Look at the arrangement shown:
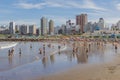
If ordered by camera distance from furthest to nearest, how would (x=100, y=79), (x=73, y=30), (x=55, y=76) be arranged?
(x=73, y=30)
(x=55, y=76)
(x=100, y=79)

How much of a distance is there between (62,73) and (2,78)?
13.8ft

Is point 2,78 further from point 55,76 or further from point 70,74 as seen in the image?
point 70,74

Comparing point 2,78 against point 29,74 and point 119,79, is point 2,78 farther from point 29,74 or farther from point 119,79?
point 119,79

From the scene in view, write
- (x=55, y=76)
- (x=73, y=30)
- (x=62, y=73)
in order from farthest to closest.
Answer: (x=73, y=30), (x=62, y=73), (x=55, y=76)

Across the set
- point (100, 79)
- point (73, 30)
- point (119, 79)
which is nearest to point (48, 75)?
point (100, 79)

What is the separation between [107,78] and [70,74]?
282 centimetres

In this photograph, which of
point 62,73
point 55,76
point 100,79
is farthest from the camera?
point 62,73

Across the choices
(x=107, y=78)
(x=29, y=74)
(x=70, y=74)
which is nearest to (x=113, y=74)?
(x=107, y=78)

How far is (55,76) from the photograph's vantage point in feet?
53.9

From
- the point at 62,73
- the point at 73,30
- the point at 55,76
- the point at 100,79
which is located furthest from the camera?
the point at 73,30

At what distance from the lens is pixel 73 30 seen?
19862cm

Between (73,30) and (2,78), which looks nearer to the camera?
(2,78)

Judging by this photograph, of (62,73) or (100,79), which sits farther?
(62,73)

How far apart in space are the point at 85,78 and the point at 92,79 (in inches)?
25.4
